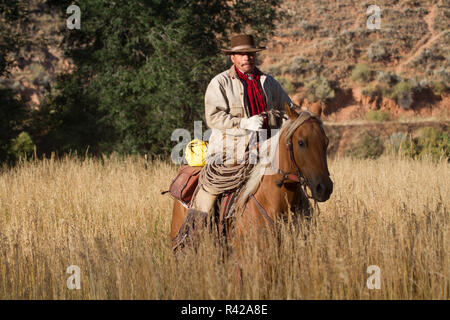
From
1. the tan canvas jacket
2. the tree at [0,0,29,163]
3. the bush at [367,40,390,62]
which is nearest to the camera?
the tan canvas jacket

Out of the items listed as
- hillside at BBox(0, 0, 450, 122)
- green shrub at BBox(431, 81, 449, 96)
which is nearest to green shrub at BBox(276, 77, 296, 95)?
hillside at BBox(0, 0, 450, 122)

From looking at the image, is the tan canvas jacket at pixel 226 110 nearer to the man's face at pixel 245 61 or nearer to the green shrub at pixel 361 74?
the man's face at pixel 245 61

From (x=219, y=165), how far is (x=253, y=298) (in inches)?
62.7

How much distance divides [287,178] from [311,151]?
13.8 inches

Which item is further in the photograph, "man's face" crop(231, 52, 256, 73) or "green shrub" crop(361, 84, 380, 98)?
"green shrub" crop(361, 84, 380, 98)

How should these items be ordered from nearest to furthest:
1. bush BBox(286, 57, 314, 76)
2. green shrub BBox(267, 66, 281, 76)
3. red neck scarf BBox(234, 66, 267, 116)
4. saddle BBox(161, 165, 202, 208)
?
red neck scarf BBox(234, 66, 267, 116) < saddle BBox(161, 165, 202, 208) < bush BBox(286, 57, 314, 76) < green shrub BBox(267, 66, 281, 76)

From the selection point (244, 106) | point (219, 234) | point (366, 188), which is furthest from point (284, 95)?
point (366, 188)

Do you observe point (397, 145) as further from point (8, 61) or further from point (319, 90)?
point (319, 90)

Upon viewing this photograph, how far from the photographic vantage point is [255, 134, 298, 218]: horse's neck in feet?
14.4

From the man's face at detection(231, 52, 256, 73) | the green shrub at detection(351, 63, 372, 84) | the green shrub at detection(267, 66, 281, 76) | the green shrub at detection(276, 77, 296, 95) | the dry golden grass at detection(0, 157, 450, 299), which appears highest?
the green shrub at detection(267, 66, 281, 76)

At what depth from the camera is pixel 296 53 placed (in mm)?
42406

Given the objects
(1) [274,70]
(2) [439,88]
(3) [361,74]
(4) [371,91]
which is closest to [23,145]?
(1) [274,70]

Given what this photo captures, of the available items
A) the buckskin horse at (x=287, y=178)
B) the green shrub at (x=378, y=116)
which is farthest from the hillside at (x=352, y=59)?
the buckskin horse at (x=287, y=178)

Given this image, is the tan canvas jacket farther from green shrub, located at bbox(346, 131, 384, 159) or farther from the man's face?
green shrub, located at bbox(346, 131, 384, 159)
